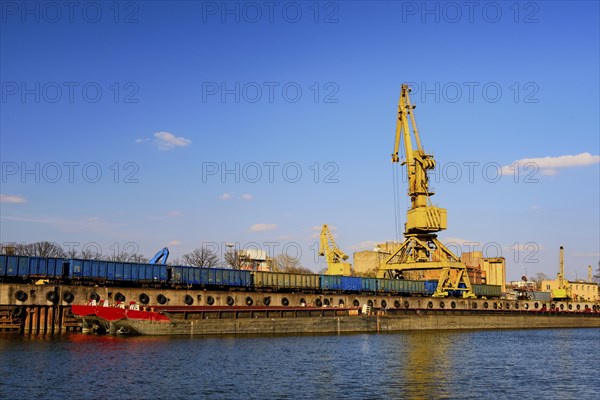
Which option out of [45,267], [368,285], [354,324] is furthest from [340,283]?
[45,267]

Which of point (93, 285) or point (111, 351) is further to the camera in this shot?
point (93, 285)

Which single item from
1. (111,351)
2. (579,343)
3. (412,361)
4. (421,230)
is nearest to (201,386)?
(111,351)

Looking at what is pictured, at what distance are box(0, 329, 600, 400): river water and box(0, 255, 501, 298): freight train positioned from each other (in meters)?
9.63

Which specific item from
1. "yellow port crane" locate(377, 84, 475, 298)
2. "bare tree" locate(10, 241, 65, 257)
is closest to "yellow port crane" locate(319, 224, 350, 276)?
"yellow port crane" locate(377, 84, 475, 298)

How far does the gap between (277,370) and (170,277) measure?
35.6 metres

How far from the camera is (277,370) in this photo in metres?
41.0

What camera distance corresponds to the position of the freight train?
203 ft

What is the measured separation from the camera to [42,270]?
6250 centimetres

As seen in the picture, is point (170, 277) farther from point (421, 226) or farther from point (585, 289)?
point (585, 289)

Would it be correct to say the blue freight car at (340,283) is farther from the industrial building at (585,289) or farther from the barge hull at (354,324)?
the industrial building at (585,289)

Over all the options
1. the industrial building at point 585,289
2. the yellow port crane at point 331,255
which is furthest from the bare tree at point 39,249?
the industrial building at point 585,289

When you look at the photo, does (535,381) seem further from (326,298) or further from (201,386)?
(326,298)

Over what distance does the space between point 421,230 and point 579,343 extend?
1302 inches

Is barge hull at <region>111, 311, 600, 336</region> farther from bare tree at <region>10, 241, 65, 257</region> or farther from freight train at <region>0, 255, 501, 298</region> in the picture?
bare tree at <region>10, 241, 65, 257</region>
